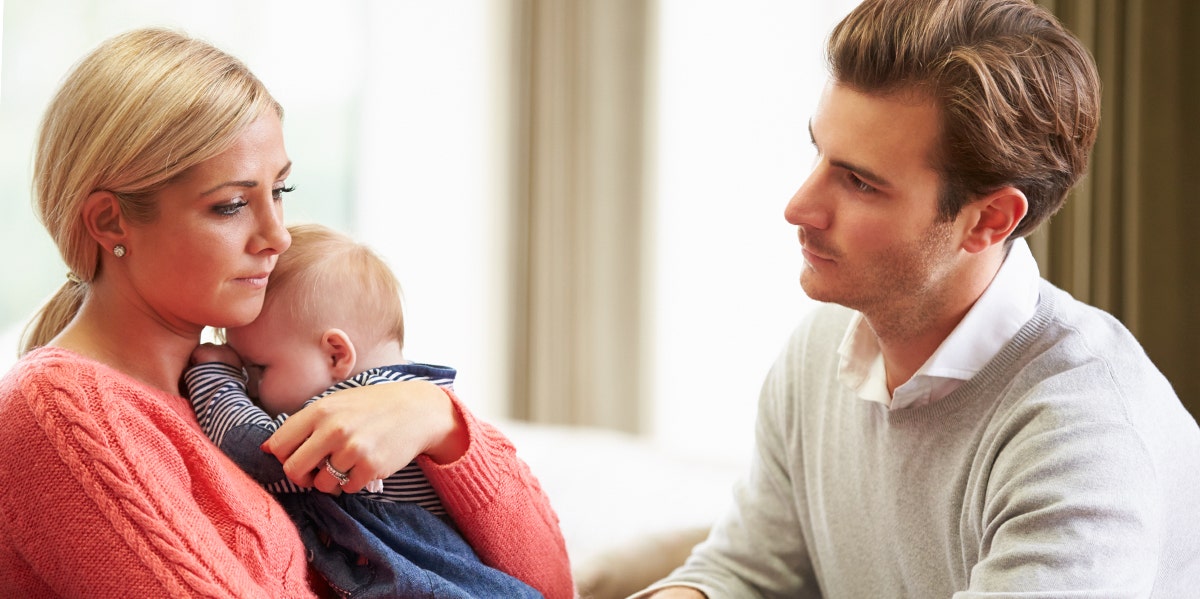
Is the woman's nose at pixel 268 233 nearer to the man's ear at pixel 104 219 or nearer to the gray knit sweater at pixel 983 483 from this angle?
the man's ear at pixel 104 219

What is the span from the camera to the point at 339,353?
139 cm

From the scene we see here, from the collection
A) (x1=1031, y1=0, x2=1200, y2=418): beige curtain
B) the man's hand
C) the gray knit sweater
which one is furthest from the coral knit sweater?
(x1=1031, y1=0, x2=1200, y2=418): beige curtain

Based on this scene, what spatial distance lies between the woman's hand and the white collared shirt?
664mm

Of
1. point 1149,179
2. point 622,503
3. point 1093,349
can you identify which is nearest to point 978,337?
point 1093,349

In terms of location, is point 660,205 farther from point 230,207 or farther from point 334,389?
point 230,207

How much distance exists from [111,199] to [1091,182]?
6.85ft

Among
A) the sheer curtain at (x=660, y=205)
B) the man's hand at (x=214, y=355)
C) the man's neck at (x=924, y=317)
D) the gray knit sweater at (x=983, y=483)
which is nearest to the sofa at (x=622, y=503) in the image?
the gray knit sweater at (x=983, y=483)

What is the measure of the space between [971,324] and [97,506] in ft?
3.58

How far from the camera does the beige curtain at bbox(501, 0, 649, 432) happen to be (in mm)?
3785

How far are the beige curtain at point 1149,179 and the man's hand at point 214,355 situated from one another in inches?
75.7

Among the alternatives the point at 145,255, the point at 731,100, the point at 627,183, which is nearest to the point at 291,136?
the point at 627,183

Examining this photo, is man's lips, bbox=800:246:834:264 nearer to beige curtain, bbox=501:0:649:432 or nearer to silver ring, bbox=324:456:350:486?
silver ring, bbox=324:456:350:486

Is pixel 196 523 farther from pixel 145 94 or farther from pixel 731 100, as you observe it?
pixel 731 100

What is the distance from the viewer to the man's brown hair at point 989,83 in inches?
55.4
